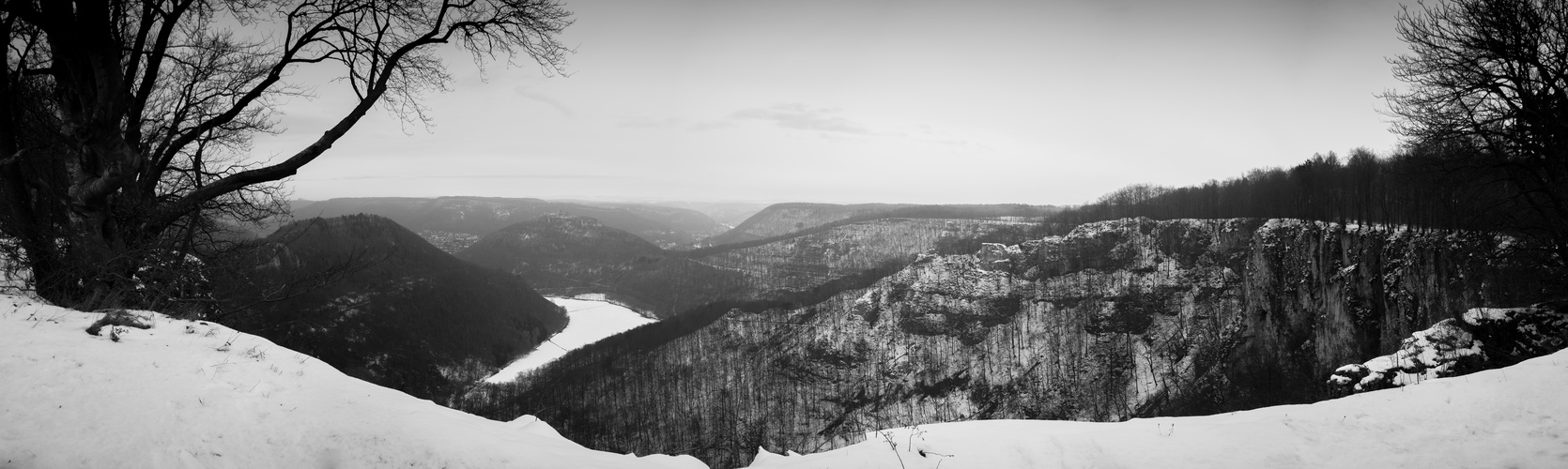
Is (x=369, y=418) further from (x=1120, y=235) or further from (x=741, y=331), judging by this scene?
(x=1120, y=235)

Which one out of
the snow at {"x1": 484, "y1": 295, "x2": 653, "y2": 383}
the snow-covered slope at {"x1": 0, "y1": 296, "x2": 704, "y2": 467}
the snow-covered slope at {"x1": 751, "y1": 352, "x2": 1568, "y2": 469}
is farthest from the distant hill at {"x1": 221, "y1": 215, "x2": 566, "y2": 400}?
the snow-covered slope at {"x1": 751, "y1": 352, "x2": 1568, "y2": 469}

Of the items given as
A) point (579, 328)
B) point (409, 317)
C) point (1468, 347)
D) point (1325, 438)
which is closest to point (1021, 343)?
point (1468, 347)

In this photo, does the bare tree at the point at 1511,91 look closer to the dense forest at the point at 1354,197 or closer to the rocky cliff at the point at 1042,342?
the dense forest at the point at 1354,197

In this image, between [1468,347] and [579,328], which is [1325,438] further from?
[579,328]

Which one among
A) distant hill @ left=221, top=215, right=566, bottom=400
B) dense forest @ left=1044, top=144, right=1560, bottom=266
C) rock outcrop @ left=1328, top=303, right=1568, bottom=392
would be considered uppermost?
dense forest @ left=1044, top=144, right=1560, bottom=266

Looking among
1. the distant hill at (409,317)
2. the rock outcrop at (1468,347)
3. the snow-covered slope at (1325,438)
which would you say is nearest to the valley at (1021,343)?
the distant hill at (409,317)

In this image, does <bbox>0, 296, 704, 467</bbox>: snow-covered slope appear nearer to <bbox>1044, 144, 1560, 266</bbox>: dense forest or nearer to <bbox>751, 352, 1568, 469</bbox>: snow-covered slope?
<bbox>751, 352, 1568, 469</bbox>: snow-covered slope

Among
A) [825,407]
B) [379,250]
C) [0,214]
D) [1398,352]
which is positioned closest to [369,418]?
[0,214]
